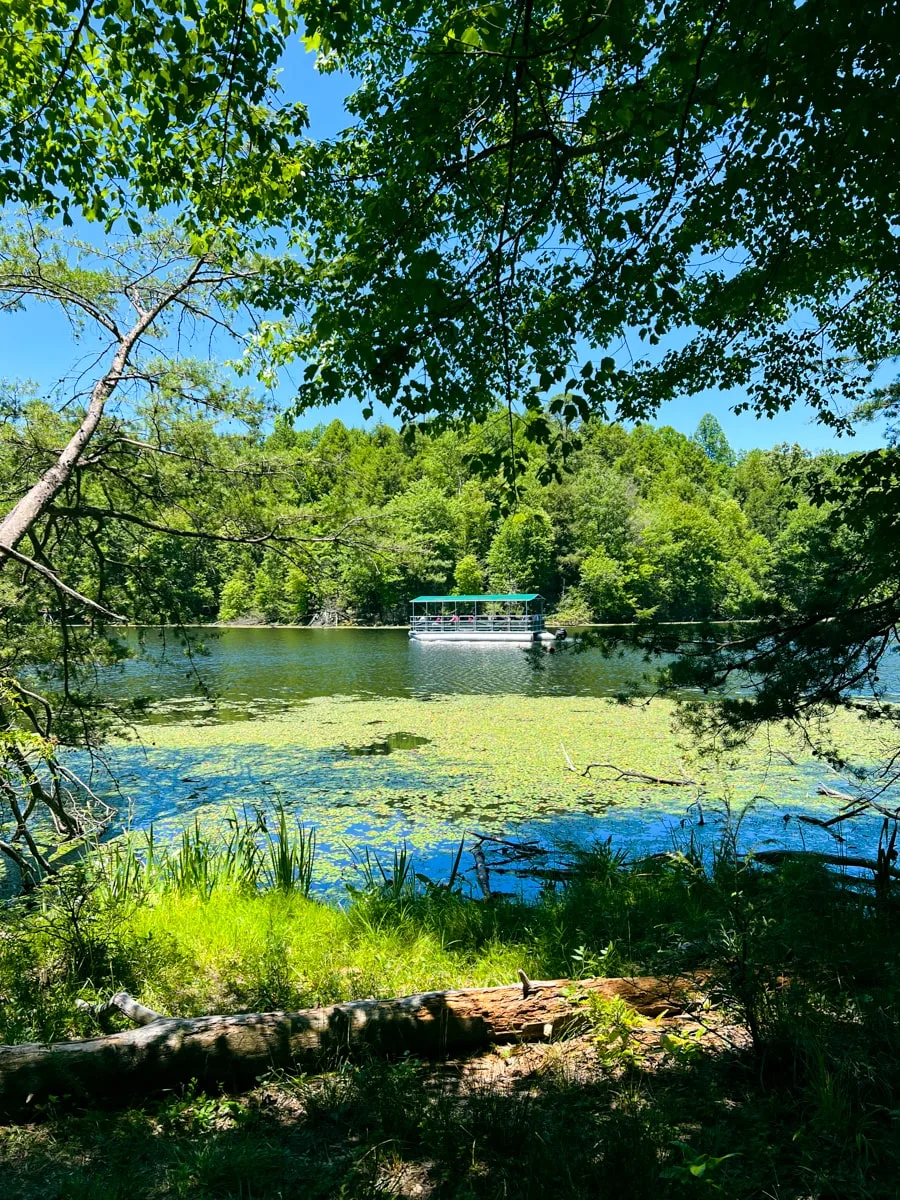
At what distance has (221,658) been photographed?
2809 centimetres

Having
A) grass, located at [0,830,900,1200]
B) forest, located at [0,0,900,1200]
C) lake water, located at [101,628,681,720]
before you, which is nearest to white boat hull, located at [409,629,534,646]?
lake water, located at [101,628,681,720]

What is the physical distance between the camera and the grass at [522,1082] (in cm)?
184

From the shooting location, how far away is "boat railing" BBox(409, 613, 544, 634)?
3903 centimetres

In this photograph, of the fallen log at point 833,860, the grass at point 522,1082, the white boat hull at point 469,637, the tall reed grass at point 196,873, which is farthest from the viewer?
the white boat hull at point 469,637

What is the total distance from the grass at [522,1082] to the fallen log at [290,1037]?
3.1 inches

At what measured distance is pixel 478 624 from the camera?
3972cm

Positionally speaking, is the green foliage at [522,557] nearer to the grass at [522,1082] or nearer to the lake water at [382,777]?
the lake water at [382,777]

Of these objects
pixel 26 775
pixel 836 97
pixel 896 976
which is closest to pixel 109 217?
pixel 26 775

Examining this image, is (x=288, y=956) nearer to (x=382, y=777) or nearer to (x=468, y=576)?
(x=382, y=777)

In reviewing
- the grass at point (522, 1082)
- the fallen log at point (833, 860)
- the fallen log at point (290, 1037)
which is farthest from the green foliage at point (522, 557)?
the fallen log at point (290, 1037)

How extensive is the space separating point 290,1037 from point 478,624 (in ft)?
122

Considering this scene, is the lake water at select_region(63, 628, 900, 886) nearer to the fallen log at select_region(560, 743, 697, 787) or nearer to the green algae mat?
the green algae mat

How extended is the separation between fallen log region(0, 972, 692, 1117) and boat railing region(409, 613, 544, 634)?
35.5m

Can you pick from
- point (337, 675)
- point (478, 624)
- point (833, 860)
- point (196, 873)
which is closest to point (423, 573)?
point (196, 873)
